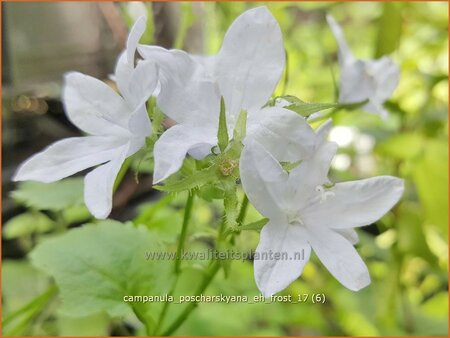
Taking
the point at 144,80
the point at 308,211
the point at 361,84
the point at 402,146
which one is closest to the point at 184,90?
the point at 144,80

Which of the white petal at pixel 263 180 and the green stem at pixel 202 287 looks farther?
the green stem at pixel 202 287

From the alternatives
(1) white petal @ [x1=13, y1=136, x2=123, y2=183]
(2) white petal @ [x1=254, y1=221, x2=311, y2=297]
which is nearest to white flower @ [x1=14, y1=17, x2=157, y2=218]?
(1) white petal @ [x1=13, y1=136, x2=123, y2=183]

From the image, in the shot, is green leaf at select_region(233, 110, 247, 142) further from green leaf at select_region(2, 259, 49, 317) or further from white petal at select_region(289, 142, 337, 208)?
green leaf at select_region(2, 259, 49, 317)

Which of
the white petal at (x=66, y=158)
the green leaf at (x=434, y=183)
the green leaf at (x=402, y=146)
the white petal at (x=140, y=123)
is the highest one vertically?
the white petal at (x=140, y=123)

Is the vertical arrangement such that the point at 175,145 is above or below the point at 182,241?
above

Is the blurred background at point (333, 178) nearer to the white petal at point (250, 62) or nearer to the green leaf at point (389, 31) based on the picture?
the green leaf at point (389, 31)

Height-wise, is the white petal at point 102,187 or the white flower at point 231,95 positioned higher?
the white flower at point 231,95

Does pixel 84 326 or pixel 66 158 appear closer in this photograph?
pixel 66 158

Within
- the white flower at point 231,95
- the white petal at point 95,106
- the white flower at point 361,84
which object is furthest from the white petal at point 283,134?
the white flower at point 361,84

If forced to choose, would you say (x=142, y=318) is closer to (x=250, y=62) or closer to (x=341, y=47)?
(x=250, y=62)
